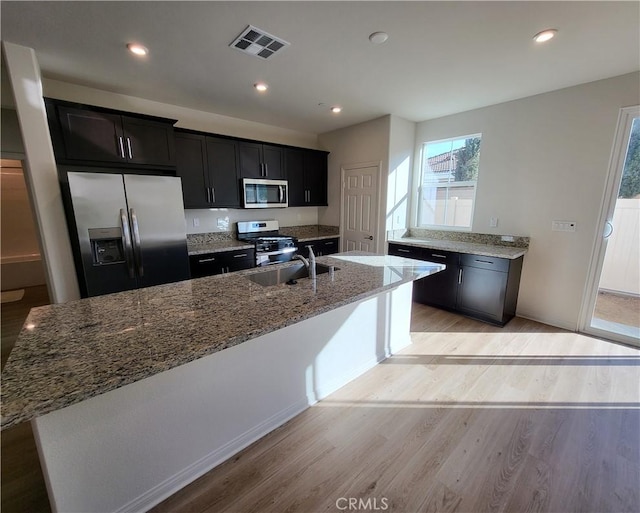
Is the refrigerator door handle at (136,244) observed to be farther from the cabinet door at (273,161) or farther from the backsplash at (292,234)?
the cabinet door at (273,161)

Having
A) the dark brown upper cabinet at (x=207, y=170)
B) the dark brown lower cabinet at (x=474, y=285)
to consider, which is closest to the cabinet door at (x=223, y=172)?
the dark brown upper cabinet at (x=207, y=170)

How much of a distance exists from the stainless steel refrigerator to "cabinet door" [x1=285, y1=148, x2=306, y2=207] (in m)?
1.89

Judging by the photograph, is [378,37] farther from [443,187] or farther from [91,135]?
[91,135]

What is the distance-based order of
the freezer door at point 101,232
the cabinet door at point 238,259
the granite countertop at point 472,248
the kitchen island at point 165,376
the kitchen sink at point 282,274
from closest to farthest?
the kitchen island at point 165,376 → the kitchen sink at point 282,274 → the freezer door at point 101,232 → the granite countertop at point 472,248 → the cabinet door at point 238,259

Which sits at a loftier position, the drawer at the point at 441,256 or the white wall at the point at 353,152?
the white wall at the point at 353,152

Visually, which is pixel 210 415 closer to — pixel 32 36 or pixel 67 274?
pixel 67 274

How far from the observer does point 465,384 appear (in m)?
2.24

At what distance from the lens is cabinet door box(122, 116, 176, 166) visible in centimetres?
283

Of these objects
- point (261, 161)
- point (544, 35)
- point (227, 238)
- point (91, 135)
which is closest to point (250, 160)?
point (261, 161)

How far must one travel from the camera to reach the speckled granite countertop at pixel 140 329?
2.81 ft

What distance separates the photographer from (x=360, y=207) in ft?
14.4

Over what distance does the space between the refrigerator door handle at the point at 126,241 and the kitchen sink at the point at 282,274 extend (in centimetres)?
141

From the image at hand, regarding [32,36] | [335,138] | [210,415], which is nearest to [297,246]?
[335,138]

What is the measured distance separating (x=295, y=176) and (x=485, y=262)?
9.74ft
